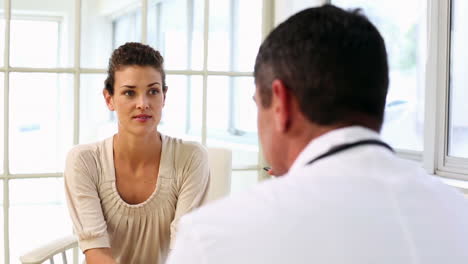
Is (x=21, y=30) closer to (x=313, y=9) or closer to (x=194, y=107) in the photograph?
(x=194, y=107)

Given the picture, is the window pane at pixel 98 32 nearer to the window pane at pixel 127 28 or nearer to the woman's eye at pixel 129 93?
the window pane at pixel 127 28

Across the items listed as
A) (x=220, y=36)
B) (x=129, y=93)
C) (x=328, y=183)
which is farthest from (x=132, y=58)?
(x=220, y=36)

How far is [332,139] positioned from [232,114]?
3.36 meters

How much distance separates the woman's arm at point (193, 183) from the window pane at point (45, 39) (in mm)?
5415

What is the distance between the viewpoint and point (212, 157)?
7.16ft

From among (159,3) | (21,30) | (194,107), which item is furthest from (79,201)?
(21,30)

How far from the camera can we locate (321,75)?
81 centimetres

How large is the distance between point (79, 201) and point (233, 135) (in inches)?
90.5

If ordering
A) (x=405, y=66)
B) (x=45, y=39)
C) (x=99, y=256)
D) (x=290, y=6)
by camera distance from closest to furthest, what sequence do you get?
(x=99, y=256) → (x=405, y=66) → (x=290, y=6) → (x=45, y=39)

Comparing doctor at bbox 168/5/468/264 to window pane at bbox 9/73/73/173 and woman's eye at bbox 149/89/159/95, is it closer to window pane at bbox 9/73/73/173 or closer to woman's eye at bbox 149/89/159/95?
woman's eye at bbox 149/89/159/95

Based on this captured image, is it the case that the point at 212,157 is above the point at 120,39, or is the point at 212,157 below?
below

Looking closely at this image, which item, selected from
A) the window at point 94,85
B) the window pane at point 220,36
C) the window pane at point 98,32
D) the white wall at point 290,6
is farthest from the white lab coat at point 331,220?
the window pane at point 98,32

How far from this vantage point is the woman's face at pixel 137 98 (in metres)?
1.85

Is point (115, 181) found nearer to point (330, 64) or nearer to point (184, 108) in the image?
point (330, 64)
